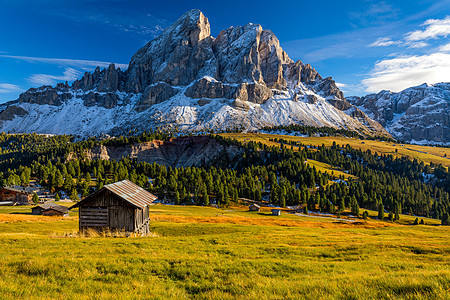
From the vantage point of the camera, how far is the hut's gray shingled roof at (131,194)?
2886cm

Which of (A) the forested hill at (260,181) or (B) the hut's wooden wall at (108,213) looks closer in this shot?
(B) the hut's wooden wall at (108,213)

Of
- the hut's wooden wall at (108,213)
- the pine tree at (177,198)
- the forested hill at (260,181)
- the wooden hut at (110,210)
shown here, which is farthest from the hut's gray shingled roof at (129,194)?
the pine tree at (177,198)

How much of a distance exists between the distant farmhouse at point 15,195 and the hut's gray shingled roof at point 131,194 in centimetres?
9596

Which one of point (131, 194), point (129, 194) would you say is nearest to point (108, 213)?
point (129, 194)

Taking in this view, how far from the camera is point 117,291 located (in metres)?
8.13

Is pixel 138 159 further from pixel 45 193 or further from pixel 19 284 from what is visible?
pixel 19 284

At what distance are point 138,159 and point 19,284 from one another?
639 ft

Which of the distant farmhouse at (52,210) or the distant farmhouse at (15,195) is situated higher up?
the distant farmhouse at (52,210)

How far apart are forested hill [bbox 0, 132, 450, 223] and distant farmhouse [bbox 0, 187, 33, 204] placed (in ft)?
45.7

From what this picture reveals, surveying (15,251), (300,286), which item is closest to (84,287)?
(300,286)

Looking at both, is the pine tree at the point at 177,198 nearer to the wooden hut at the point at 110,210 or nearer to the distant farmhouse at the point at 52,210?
the distant farmhouse at the point at 52,210

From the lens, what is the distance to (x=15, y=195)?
99.1 meters

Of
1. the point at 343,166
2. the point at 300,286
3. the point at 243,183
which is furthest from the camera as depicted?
the point at 343,166

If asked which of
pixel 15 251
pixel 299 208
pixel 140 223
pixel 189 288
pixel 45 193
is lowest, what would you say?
pixel 299 208
